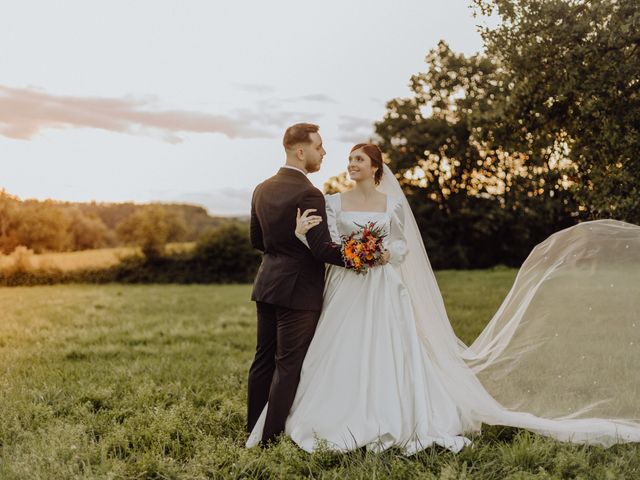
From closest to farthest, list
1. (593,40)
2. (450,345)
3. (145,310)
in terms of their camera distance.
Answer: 1. (450,345)
2. (593,40)
3. (145,310)

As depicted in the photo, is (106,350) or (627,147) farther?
(106,350)

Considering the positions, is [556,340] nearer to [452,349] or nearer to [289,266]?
[452,349]

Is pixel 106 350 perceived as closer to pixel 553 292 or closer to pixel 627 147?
pixel 553 292

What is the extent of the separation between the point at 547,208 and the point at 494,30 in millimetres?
25311

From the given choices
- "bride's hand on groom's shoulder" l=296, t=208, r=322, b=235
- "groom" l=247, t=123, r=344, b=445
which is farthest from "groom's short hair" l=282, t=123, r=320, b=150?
"bride's hand on groom's shoulder" l=296, t=208, r=322, b=235

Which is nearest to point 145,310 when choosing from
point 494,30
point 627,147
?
point 494,30

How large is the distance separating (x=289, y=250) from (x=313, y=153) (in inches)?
35.5

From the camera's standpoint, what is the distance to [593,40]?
30.2ft

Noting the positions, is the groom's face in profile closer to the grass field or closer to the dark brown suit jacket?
the dark brown suit jacket

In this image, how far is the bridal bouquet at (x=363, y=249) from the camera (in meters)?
5.62

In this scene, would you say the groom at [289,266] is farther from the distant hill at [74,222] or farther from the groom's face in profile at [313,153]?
the distant hill at [74,222]

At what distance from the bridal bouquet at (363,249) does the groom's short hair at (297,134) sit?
943mm

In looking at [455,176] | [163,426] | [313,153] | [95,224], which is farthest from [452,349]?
[455,176]

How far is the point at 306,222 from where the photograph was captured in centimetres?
546
